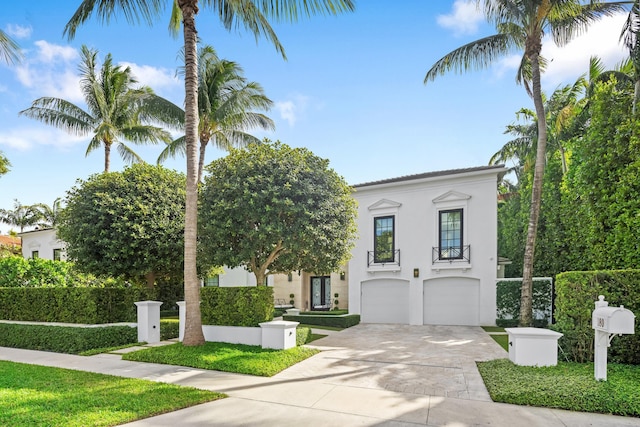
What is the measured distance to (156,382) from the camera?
7527 mm

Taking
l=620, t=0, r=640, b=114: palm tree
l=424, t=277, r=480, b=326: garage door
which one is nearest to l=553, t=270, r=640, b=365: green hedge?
l=620, t=0, r=640, b=114: palm tree

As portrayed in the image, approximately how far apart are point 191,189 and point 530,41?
465 inches

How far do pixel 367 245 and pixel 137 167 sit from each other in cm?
1110

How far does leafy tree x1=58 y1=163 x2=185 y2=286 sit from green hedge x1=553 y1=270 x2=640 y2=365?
1248cm

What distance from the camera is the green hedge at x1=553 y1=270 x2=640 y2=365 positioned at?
7.97m

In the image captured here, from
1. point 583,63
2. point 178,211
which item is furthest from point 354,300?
point 583,63

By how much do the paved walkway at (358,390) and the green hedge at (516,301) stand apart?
197 inches

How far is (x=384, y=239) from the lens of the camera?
19.0m

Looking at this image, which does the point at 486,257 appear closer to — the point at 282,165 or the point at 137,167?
the point at 282,165

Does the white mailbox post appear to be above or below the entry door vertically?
above

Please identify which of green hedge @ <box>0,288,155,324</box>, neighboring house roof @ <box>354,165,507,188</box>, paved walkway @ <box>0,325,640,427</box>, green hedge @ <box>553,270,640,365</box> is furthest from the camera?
neighboring house roof @ <box>354,165,507,188</box>

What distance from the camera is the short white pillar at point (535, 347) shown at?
8000 mm

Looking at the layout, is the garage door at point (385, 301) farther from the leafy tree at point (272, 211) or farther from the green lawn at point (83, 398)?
the green lawn at point (83, 398)

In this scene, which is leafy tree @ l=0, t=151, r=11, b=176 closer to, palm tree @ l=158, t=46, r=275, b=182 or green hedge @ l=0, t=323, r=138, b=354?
green hedge @ l=0, t=323, r=138, b=354
